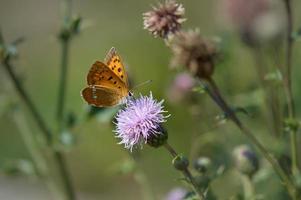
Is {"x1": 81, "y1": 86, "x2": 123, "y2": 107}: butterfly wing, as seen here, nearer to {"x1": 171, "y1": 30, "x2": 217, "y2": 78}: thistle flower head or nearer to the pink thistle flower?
{"x1": 171, "y1": 30, "x2": 217, "y2": 78}: thistle flower head

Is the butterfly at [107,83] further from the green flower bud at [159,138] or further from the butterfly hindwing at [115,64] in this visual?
the green flower bud at [159,138]

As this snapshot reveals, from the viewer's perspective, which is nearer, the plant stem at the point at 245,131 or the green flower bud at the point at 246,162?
the plant stem at the point at 245,131

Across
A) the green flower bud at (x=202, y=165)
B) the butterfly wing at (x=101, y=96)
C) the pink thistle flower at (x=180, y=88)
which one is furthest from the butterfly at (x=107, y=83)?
the pink thistle flower at (x=180, y=88)

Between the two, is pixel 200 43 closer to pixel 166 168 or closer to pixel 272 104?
pixel 272 104

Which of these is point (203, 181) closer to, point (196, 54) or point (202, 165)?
point (202, 165)

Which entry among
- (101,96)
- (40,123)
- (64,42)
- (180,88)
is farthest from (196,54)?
(180,88)

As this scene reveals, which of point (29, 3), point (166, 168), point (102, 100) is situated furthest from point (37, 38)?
point (102, 100)
